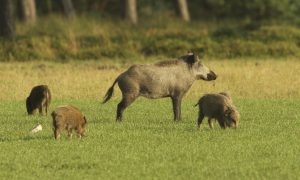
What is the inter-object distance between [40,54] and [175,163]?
853 inches

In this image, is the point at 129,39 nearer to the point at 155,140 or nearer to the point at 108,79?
the point at 108,79

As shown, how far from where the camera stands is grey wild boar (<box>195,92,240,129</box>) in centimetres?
1721

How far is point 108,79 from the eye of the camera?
27.5m

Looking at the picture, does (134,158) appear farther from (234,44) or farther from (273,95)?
(234,44)

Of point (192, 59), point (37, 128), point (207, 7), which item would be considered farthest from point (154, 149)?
point (207, 7)

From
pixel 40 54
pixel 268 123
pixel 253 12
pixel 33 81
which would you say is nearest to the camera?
pixel 268 123

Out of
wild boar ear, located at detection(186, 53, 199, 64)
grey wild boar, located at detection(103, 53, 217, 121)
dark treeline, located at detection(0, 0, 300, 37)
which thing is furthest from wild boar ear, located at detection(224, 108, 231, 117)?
dark treeline, located at detection(0, 0, 300, 37)

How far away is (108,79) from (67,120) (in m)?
11.8

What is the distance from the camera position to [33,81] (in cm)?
2711

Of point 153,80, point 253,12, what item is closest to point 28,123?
point 153,80

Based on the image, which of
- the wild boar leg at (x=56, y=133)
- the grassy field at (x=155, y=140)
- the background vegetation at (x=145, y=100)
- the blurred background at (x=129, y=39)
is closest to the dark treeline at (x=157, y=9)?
the background vegetation at (x=145, y=100)

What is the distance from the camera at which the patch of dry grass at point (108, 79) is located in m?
25.0

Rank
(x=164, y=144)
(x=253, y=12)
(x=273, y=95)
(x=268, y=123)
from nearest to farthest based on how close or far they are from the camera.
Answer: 1. (x=164, y=144)
2. (x=268, y=123)
3. (x=273, y=95)
4. (x=253, y=12)

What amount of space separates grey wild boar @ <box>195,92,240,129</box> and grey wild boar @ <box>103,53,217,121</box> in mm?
1768
